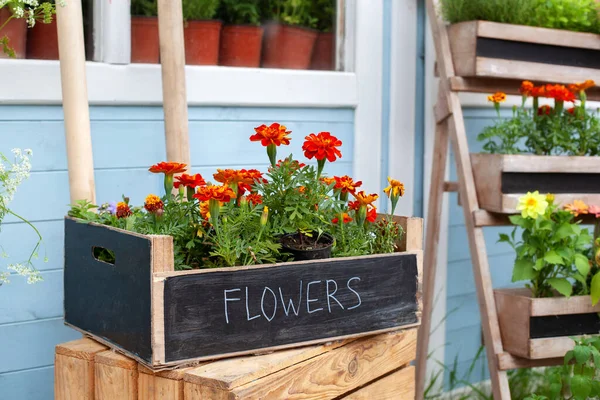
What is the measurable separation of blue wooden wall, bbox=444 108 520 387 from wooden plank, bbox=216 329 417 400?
1.30m

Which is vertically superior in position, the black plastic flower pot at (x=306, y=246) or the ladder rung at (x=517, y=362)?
the black plastic flower pot at (x=306, y=246)

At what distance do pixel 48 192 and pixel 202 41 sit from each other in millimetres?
701

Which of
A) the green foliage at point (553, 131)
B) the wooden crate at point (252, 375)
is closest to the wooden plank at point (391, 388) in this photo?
the wooden crate at point (252, 375)

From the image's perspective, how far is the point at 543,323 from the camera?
243 cm

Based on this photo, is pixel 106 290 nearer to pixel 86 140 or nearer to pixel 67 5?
pixel 86 140

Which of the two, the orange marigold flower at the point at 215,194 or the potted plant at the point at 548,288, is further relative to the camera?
the potted plant at the point at 548,288

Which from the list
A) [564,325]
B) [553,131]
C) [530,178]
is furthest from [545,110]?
[564,325]

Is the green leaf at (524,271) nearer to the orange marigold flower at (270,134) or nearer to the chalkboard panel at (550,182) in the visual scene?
the chalkboard panel at (550,182)

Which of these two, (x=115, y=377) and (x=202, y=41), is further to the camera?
(x=202, y=41)

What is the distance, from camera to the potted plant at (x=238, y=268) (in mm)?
1519

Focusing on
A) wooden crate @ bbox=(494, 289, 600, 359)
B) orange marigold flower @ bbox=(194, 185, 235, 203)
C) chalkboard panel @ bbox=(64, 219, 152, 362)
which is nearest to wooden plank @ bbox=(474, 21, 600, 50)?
wooden crate @ bbox=(494, 289, 600, 359)

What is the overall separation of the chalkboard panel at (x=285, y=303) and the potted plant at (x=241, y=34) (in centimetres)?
108

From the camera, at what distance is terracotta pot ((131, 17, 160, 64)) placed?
2377 mm

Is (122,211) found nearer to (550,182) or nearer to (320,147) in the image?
(320,147)
